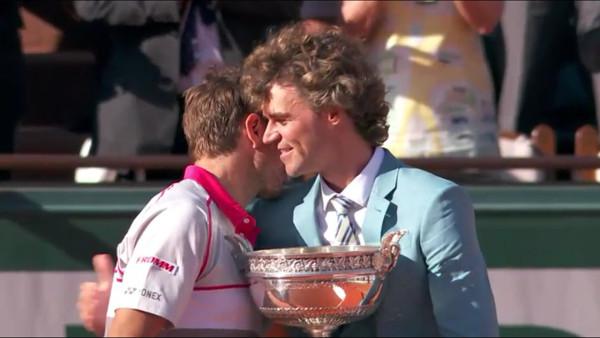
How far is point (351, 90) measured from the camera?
368cm

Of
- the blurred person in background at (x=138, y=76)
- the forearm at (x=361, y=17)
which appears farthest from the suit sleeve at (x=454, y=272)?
the blurred person in background at (x=138, y=76)

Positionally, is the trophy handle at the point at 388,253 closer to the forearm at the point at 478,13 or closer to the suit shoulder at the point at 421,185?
the suit shoulder at the point at 421,185

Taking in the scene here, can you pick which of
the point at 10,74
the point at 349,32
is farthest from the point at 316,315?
Answer: the point at 10,74

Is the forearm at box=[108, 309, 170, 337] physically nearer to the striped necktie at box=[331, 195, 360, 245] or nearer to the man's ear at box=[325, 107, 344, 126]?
the striped necktie at box=[331, 195, 360, 245]

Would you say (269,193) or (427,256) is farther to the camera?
(269,193)

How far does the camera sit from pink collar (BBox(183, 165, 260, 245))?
374cm

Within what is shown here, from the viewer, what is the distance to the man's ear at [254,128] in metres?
3.79

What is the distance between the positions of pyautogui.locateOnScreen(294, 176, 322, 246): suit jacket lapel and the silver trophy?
151mm

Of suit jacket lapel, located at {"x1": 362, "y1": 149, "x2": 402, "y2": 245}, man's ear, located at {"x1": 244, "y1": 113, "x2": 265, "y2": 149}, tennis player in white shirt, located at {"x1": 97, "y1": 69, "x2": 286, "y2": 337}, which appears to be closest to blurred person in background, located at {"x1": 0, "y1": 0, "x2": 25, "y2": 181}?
→ tennis player in white shirt, located at {"x1": 97, "y1": 69, "x2": 286, "y2": 337}

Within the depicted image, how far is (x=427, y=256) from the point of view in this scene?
3.65 metres

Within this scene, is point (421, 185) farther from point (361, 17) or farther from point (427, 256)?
point (361, 17)

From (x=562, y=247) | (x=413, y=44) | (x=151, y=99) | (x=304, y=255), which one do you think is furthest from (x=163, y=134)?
(x=304, y=255)

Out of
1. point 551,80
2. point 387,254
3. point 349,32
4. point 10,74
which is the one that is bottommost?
point 551,80

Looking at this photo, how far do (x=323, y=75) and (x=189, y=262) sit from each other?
532 millimetres
